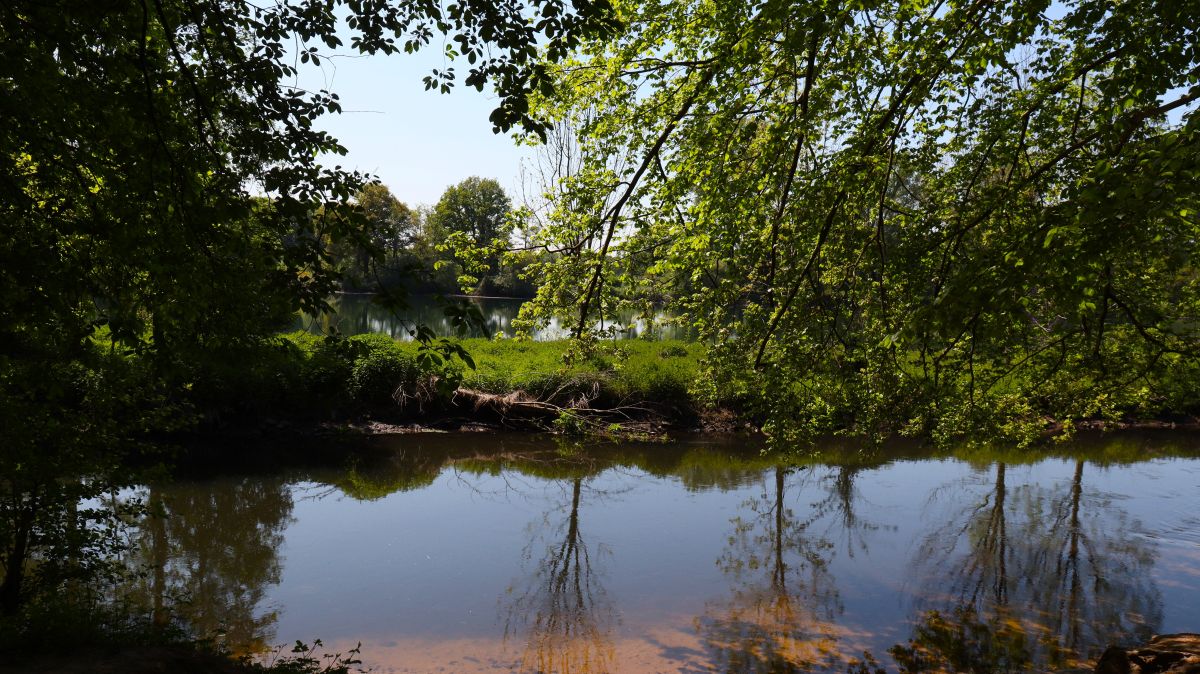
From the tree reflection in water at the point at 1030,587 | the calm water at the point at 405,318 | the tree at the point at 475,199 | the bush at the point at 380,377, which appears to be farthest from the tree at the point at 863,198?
the tree at the point at 475,199

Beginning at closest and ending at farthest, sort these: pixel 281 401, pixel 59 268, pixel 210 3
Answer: pixel 59 268 → pixel 210 3 → pixel 281 401

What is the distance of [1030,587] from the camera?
9156 millimetres

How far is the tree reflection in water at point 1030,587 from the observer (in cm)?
744

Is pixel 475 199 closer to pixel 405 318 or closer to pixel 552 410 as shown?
pixel 405 318

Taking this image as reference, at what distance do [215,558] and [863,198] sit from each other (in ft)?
28.5

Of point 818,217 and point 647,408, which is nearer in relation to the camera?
point 818,217

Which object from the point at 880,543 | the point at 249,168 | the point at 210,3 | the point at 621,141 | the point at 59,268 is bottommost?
the point at 880,543

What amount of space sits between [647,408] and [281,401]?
27.9 feet

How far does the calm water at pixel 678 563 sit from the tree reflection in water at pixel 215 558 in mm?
36

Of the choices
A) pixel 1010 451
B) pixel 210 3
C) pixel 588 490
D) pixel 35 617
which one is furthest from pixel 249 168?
pixel 1010 451

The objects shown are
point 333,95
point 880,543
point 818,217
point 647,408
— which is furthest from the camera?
point 647,408

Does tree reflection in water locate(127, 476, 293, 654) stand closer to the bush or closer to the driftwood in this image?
the bush

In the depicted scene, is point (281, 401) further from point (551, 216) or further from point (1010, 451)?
point (1010, 451)

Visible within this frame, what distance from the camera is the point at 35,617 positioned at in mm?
5164
